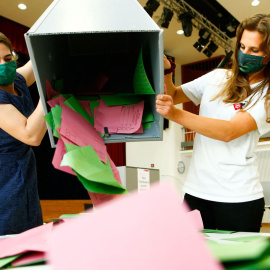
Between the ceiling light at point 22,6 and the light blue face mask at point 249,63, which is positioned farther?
the ceiling light at point 22,6

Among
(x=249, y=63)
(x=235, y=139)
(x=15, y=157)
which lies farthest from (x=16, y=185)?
(x=249, y=63)

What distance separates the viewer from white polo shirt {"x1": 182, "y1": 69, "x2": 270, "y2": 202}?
0.97 m

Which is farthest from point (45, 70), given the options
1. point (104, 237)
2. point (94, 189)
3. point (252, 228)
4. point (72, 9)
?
point (252, 228)

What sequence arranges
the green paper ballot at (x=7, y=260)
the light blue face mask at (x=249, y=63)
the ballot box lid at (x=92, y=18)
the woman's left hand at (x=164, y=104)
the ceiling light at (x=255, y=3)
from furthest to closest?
the ceiling light at (x=255, y=3), the light blue face mask at (x=249, y=63), the woman's left hand at (x=164, y=104), the ballot box lid at (x=92, y=18), the green paper ballot at (x=7, y=260)

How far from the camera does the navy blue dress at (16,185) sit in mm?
901

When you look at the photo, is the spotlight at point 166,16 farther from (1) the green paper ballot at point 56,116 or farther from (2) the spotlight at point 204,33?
(1) the green paper ballot at point 56,116

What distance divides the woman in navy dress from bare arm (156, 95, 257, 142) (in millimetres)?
393

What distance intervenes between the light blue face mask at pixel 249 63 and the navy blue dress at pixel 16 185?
2.51ft

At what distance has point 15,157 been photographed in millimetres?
976

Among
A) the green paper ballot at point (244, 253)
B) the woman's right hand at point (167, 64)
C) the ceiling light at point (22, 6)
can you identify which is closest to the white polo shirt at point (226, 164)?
the woman's right hand at point (167, 64)

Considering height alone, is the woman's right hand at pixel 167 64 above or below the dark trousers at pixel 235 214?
above

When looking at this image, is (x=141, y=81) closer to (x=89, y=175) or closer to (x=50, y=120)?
(x=50, y=120)

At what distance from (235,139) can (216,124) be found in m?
0.15

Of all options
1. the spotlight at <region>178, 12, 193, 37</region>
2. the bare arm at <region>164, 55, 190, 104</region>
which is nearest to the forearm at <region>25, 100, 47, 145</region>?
the bare arm at <region>164, 55, 190, 104</region>
